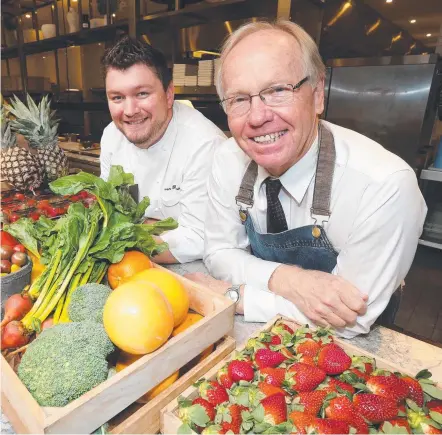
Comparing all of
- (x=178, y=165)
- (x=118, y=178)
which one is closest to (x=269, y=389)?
(x=118, y=178)

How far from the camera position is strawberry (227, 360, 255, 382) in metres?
0.69

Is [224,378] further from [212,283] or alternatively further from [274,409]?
[212,283]

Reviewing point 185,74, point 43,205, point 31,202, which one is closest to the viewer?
point 43,205

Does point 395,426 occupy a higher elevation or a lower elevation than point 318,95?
lower

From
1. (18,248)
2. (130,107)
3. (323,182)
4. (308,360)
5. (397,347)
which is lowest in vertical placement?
(397,347)

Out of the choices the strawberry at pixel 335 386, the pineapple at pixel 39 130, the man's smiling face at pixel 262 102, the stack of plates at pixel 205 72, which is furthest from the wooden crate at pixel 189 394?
the stack of plates at pixel 205 72

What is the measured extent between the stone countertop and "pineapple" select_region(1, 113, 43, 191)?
1.60 meters

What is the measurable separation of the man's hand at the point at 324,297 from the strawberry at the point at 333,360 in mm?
281

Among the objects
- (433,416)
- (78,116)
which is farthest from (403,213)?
(78,116)

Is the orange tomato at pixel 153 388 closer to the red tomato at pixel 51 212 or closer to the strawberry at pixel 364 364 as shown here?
the strawberry at pixel 364 364

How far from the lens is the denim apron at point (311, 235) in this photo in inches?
45.1

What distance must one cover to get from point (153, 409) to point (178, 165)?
142cm

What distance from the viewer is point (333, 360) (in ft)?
2.32

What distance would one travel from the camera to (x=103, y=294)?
805 mm
